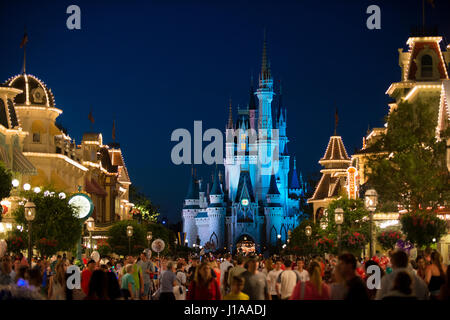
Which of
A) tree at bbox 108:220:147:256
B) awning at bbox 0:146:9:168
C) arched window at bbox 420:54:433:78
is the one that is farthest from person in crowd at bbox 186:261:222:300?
tree at bbox 108:220:147:256

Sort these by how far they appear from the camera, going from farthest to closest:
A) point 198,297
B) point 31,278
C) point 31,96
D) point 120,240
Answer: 1. point 120,240
2. point 31,96
3. point 198,297
4. point 31,278

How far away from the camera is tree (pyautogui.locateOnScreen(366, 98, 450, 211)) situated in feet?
122

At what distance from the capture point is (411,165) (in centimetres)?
3672

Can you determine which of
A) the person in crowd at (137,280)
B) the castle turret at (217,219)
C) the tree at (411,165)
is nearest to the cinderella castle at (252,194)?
the castle turret at (217,219)

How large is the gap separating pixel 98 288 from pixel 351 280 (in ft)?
11.6

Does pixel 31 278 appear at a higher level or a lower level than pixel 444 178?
lower

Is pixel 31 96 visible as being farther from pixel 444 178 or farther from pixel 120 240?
pixel 444 178

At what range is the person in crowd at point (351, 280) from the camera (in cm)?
1186

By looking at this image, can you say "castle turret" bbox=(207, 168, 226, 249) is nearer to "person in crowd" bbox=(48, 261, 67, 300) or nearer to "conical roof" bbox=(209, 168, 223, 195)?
"conical roof" bbox=(209, 168, 223, 195)

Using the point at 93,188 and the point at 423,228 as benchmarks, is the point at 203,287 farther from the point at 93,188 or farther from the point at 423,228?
the point at 93,188

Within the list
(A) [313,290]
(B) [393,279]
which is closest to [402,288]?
(B) [393,279]
